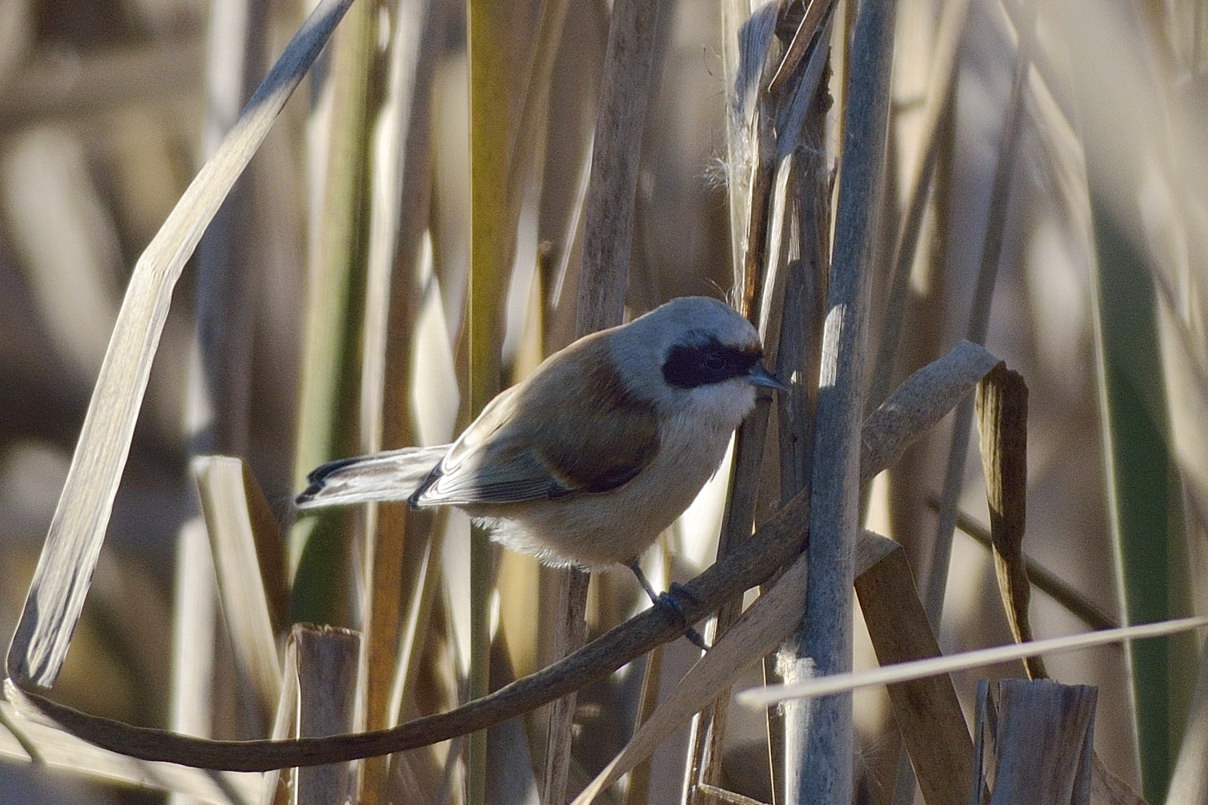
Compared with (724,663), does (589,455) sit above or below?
above

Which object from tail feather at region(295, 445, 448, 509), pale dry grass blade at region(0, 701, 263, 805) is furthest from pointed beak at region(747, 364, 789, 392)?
pale dry grass blade at region(0, 701, 263, 805)

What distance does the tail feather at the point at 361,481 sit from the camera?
5.32 ft

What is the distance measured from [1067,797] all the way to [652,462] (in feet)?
3.06

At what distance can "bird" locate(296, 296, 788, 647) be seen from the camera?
1655 millimetres

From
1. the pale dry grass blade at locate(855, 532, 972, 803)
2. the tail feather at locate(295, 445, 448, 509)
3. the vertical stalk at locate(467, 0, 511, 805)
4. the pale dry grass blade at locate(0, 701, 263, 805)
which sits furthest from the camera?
the pale dry grass blade at locate(0, 701, 263, 805)

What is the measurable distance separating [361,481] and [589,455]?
0.40 m

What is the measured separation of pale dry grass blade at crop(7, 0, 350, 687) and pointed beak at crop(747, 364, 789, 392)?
0.64m

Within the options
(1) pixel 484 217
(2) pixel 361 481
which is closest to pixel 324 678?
(2) pixel 361 481

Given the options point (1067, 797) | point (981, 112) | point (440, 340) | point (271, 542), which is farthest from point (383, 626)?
point (981, 112)

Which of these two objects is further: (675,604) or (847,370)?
(675,604)

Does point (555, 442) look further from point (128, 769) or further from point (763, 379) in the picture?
point (128, 769)

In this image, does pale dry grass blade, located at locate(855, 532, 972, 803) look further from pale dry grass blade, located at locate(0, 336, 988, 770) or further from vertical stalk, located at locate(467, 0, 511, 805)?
vertical stalk, located at locate(467, 0, 511, 805)

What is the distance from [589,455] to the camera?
1861mm

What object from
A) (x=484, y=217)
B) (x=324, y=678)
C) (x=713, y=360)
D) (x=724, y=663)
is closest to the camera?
(x=724, y=663)
